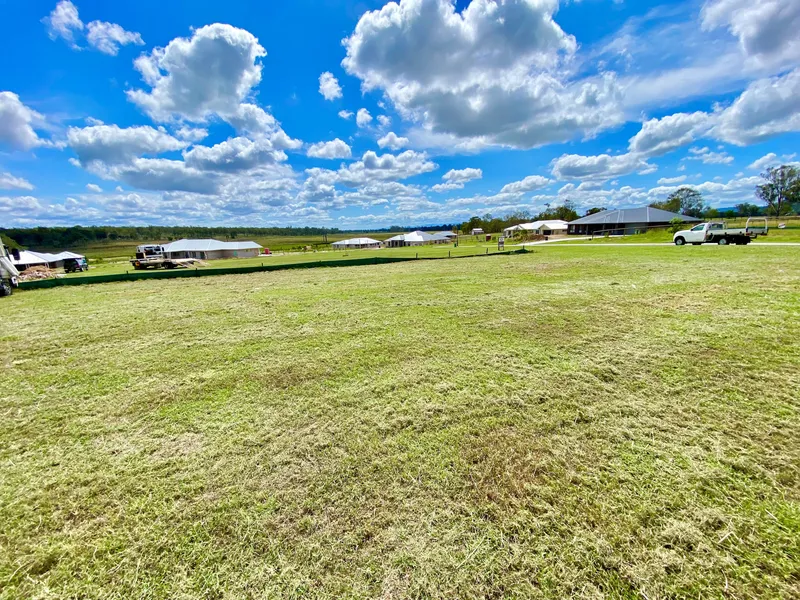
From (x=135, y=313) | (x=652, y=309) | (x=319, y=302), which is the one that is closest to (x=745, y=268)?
(x=652, y=309)

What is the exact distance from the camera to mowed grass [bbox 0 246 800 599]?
4.77ft

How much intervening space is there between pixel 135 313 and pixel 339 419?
683 cm

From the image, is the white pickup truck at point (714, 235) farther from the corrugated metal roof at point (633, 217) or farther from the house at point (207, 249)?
the house at point (207, 249)

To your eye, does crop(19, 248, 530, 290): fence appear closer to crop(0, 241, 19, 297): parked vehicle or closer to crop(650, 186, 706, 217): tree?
crop(0, 241, 19, 297): parked vehicle

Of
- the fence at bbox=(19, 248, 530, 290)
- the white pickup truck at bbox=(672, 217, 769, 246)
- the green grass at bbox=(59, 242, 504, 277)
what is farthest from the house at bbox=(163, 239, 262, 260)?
the white pickup truck at bbox=(672, 217, 769, 246)

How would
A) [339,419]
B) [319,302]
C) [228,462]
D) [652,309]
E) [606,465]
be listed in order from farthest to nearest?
[319,302]
[652,309]
[339,419]
[228,462]
[606,465]

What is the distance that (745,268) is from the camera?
928cm

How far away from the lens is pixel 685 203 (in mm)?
64438

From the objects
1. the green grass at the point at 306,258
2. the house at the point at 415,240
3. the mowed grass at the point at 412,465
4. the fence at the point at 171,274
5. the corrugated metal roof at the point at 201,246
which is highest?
the corrugated metal roof at the point at 201,246

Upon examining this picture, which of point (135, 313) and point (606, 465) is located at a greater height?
point (135, 313)

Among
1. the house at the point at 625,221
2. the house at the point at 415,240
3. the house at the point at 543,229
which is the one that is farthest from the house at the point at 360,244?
the house at the point at 625,221

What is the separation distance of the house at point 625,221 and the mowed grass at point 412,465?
169 feet

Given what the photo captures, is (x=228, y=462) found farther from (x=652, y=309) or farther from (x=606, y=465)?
(x=652, y=309)

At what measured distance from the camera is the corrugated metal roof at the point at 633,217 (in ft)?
155
